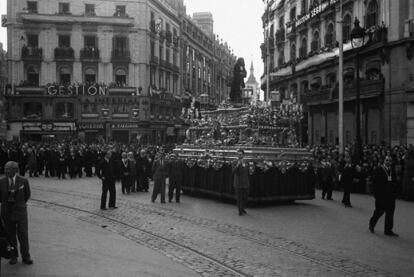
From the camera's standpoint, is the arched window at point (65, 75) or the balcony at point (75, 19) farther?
the arched window at point (65, 75)

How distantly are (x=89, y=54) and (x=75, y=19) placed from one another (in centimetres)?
376

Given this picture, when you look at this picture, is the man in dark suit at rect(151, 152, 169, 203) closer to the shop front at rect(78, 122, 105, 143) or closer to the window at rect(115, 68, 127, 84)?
the shop front at rect(78, 122, 105, 143)

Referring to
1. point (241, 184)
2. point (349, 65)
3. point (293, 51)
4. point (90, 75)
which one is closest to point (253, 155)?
point (241, 184)

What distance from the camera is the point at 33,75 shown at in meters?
52.5

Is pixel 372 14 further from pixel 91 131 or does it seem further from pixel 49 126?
pixel 49 126

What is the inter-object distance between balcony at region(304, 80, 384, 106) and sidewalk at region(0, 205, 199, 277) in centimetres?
2026

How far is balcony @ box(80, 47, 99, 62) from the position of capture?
52906 mm

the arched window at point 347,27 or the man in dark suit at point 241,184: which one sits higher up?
the arched window at point 347,27

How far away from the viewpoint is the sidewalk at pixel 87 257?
8281 millimetres

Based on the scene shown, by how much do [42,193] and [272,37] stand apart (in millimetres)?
34101

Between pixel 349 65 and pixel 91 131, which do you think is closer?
pixel 349 65

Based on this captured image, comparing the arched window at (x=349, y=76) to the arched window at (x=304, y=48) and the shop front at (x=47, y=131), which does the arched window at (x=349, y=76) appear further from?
the shop front at (x=47, y=131)

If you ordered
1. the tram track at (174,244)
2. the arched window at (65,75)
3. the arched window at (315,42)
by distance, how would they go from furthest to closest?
the arched window at (65,75)
the arched window at (315,42)
the tram track at (174,244)

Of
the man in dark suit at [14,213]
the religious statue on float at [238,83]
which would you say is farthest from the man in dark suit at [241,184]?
the religious statue on float at [238,83]
